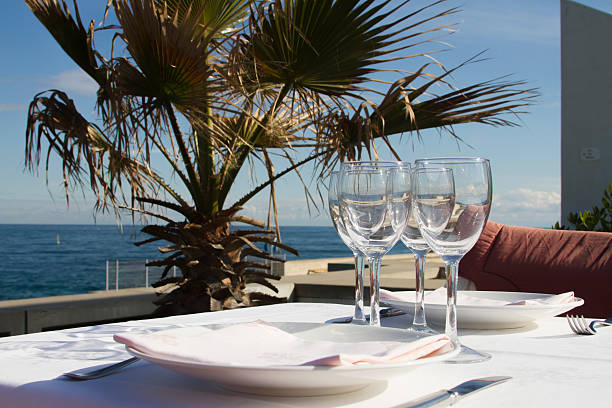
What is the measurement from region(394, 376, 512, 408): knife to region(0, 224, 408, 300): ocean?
2577 centimetres

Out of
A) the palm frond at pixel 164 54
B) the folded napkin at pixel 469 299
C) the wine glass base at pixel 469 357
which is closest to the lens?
the wine glass base at pixel 469 357

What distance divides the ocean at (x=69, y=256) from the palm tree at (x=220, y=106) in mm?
23285

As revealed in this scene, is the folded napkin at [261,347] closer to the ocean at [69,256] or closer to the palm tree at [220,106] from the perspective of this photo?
the palm tree at [220,106]

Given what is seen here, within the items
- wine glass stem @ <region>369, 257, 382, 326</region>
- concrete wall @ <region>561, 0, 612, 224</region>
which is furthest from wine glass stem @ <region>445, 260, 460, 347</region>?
concrete wall @ <region>561, 0, 612, 224</region>

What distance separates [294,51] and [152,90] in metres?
0.76

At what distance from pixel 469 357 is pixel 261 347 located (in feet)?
1.02

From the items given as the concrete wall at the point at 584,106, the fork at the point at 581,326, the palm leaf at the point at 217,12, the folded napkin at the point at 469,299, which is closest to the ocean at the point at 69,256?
the concrete wall at the point at 584,106

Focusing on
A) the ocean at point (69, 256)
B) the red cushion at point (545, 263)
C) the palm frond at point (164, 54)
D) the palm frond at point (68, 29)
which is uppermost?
the palm frond at point (68, 29)

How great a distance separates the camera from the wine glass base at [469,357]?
0.83 metres

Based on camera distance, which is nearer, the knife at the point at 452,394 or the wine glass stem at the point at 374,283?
the knife at the point at 452,394

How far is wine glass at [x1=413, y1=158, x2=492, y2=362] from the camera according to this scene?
0.84m

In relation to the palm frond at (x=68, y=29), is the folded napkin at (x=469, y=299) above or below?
below

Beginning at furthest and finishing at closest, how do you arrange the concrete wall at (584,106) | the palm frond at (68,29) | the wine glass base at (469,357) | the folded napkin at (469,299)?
the concrete wall at (584,106)
the palm frond at (68,29)
the folded napkin at (469,299)
the wine glass base at (469,357)

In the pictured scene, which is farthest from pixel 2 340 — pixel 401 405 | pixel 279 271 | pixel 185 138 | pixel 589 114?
pixel 279 271
